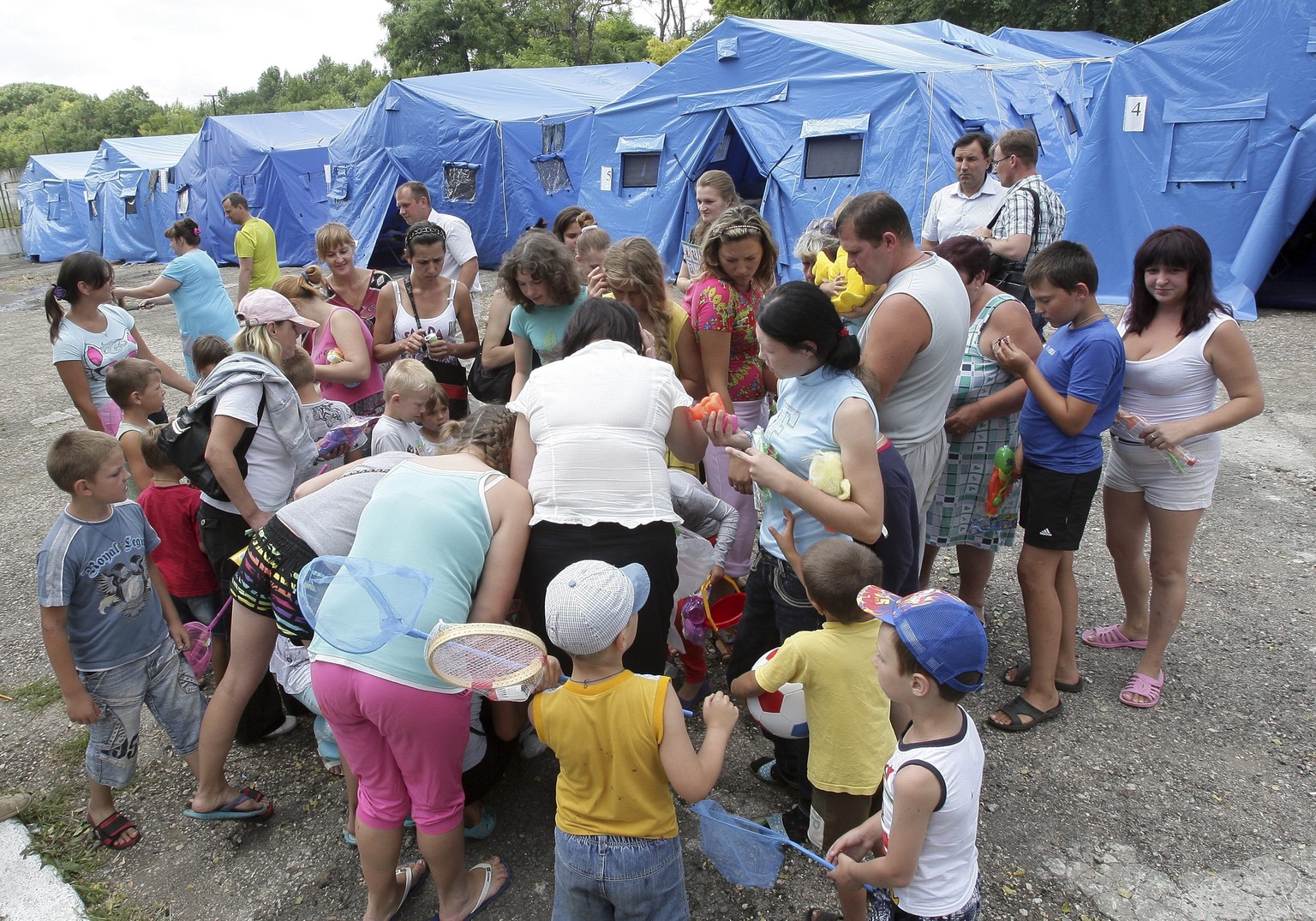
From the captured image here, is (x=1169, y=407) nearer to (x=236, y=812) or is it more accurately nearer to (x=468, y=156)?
(x=236, y=812)

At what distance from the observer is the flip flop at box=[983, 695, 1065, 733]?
326 centimetres

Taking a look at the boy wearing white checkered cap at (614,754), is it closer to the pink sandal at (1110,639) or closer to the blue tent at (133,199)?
the pink sandal at (1110,639)

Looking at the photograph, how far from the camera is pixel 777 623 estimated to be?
2.72 metres

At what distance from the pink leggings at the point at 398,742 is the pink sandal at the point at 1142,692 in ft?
8.92

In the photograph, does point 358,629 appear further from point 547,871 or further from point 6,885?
point 6,885

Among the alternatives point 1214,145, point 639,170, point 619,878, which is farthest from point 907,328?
point 639,170

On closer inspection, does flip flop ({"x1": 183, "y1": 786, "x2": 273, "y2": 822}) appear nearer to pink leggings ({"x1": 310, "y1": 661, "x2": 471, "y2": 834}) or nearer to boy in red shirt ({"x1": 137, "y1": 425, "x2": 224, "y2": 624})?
pink leggings ({"x1": 310, "y1": 661, "x2": 471, "y2": 834})

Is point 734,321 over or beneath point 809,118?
beneath

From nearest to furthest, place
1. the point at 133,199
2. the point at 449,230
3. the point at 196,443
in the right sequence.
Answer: the point at 196,443 < the point at 449,230 < the point at 133,199

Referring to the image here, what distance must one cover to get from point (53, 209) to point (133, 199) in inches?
202

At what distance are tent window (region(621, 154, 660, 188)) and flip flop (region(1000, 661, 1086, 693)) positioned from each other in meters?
11.6

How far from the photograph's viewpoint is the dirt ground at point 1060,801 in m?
2.55

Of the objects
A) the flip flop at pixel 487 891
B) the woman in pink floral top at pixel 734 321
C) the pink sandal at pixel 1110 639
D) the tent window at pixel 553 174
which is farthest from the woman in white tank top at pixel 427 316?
the tent window at pixel 553 174

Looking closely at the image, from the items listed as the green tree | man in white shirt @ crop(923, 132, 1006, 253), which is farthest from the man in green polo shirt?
the green tree
